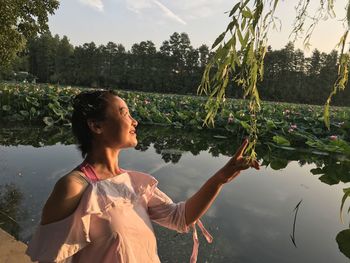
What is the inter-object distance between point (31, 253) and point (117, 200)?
352 millimetres

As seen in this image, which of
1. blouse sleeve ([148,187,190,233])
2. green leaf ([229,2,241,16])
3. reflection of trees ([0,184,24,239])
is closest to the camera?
green leaf ([229,2,241,16])

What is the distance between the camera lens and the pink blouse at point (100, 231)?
1327 millimetres

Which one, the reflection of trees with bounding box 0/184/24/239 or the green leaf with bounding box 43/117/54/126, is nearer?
the reflection of trees with bounding box 0/184/24/239

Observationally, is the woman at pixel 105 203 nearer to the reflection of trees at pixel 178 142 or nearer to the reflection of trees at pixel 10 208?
the reflection of trees at pixel 10 208

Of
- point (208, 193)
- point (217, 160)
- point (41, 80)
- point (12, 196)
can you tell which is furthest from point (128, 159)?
point (41, 80)

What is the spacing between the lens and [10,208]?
4125 mm

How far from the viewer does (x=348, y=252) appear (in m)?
1.27

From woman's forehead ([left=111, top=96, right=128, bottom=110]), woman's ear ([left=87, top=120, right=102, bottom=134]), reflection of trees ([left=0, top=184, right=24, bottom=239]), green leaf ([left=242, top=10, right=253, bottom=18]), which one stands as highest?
green leaf ([left=242, top=10, right=253, bottom=18])

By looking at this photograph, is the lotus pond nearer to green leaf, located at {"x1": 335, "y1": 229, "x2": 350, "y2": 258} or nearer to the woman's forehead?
green leaf, located at {"x1": 335, "y1": 229, "x2": 350, "y2": 258}

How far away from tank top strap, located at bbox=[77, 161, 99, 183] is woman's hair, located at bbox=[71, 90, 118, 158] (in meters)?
0.10

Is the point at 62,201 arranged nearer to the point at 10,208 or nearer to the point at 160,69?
the point at 10,208

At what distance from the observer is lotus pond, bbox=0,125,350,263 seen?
3.49 metres

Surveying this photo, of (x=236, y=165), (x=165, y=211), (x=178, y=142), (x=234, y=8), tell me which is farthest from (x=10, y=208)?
(x=178, y=142)

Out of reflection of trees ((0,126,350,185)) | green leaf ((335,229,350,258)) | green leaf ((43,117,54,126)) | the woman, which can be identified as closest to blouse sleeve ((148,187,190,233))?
the woman
